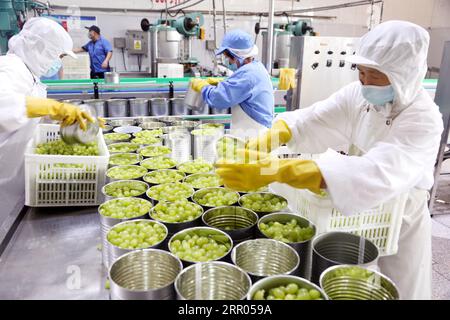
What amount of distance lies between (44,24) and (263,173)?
76.7 inches

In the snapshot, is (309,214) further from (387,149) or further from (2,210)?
(2,210)

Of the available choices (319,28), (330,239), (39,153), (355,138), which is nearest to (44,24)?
(39,153)

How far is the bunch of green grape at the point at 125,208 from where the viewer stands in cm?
142

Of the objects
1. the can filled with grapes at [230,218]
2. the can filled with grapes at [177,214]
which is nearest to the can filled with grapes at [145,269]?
the can filled with grapes at [177,214]

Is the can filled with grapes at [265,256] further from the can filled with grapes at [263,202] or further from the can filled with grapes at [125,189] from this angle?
the can filled with grapes at [125,189]

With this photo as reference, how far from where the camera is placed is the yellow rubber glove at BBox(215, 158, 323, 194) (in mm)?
1252

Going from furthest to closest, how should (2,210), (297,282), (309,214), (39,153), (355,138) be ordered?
(2,210)
(39,153)
(355,138)
(309,214)
(297,282)

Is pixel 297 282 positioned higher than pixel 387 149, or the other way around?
pixel 387 149

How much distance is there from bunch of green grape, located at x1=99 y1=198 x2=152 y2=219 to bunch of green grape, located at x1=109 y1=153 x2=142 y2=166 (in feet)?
1.83

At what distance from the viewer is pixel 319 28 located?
9430mm

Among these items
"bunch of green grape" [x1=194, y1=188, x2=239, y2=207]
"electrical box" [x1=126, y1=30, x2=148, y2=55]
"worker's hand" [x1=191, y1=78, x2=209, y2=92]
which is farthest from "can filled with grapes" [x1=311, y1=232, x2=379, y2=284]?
"electrical box" [x1=126, y1=30, x2=148, y2=55]

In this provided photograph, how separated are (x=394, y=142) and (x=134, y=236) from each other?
998mm

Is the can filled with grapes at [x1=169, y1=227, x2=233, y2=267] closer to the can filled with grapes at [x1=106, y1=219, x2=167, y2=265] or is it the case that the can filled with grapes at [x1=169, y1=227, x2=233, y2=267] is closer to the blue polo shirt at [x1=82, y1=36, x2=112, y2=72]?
the can filled with grapes at [x1=106, y1=219, x2=167, y2=265]

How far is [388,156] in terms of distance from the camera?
127 centimetres
